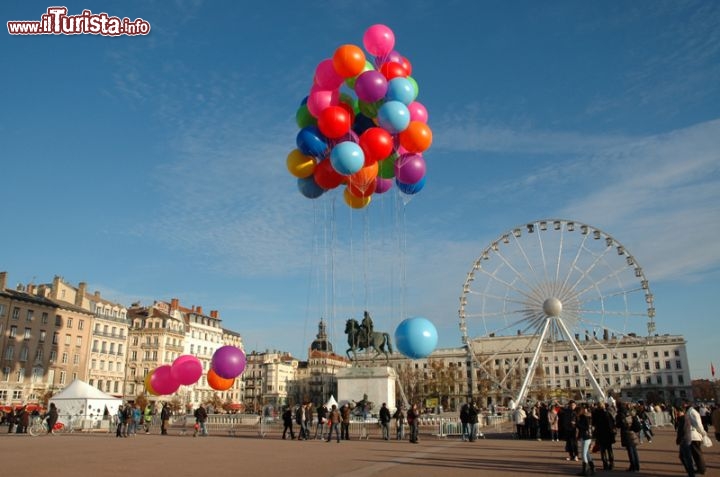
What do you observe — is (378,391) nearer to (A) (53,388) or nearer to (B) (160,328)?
(A) (53,388)

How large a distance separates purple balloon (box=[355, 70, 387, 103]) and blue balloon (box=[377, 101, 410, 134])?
17.5 inches

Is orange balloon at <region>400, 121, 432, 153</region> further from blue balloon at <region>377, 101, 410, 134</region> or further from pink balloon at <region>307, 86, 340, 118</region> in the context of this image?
pink balloon at <region>307, 86, 340, 118</region>

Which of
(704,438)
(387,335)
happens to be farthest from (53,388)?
(704,438)

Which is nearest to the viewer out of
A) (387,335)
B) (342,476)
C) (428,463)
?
(342,476)

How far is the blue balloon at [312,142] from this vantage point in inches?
774

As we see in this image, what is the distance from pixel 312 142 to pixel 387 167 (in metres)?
3.19

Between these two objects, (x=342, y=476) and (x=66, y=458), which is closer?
(x=342, y=476)

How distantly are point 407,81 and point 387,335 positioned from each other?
1794 cm

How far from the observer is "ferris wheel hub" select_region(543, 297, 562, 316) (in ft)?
142

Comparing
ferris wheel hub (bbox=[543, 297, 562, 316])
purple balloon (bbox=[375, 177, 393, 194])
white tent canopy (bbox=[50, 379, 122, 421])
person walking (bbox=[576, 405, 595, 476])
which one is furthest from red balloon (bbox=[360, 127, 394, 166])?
ferris wheel hub (bbox=[543, 297, 562, 316])

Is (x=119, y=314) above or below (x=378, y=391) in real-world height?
above

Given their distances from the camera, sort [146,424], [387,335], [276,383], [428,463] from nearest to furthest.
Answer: [428,463] → [146,424] → [387,335] → [276,383]

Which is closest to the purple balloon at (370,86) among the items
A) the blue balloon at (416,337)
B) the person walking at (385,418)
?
the blue balloon at (416,337)

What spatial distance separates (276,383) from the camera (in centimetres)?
11925
